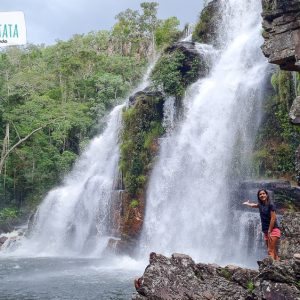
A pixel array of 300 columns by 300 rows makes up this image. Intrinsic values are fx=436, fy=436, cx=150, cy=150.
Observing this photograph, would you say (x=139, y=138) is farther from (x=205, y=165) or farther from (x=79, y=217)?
(x=79, y=217)

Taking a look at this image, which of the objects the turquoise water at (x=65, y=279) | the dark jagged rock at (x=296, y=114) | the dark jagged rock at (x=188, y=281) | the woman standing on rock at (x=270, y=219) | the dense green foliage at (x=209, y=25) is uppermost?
the dense green foliage at (x=209, y=25)

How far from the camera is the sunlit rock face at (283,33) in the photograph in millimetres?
8719

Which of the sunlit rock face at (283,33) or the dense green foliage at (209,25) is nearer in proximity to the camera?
the sunlit rock face at (283,33)

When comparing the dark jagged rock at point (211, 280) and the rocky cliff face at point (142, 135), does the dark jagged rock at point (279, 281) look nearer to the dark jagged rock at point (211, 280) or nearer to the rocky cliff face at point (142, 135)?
the dark jagged rock at point (211, 280)

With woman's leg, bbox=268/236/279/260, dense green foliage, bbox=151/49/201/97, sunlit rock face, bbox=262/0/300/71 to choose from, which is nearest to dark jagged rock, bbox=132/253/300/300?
woman's leg, bbox=268/236/279/260

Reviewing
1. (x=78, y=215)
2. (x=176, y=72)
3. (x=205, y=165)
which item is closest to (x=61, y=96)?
(x=78, y=215)

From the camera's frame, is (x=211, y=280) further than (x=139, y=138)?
No

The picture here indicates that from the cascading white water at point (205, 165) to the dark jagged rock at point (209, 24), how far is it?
15.8 ft

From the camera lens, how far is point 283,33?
352 inches

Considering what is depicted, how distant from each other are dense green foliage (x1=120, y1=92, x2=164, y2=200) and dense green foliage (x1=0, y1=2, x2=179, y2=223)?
5.13m

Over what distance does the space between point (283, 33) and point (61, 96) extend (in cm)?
3006

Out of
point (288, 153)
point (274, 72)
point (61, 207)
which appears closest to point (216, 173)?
point (288, 153)

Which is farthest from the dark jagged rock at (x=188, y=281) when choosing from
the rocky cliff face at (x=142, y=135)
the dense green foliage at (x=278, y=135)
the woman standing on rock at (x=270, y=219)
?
the rocky cliff face at (x=142, y=135)

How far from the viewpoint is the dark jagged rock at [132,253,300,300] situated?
20.1ft
